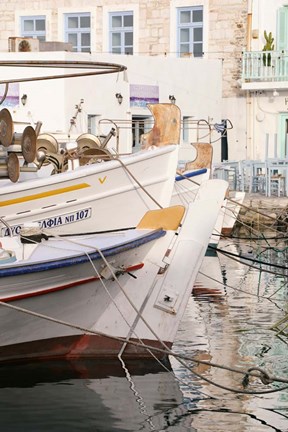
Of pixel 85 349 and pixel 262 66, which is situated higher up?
pixel 262 66

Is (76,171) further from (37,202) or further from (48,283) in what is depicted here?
(48,283)

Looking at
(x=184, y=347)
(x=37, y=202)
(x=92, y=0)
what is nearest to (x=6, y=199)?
(x=37, y=202)

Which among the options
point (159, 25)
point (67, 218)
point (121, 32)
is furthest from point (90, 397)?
point (121, 32)

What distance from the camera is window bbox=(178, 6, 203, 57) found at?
33.1 metres

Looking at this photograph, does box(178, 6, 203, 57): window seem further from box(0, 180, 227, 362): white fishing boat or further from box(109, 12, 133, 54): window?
box(0, 180, 227, 362): white fishing boat

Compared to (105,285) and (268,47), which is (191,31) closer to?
(268,47)

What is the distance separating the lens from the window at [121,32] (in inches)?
1331

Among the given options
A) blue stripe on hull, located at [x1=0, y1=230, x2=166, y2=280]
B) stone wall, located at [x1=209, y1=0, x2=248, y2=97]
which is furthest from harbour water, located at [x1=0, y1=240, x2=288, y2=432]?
stone wall, located at [x1=209, y1=0, x2=248, y2=97]

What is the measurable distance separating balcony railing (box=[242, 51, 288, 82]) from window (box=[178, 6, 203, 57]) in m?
1.69

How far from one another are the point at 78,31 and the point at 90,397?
82.5 ft

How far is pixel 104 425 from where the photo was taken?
9.45m

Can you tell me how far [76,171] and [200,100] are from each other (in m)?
15.9

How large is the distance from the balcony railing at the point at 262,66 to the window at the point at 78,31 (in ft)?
15.9

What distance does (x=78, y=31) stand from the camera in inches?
1355
